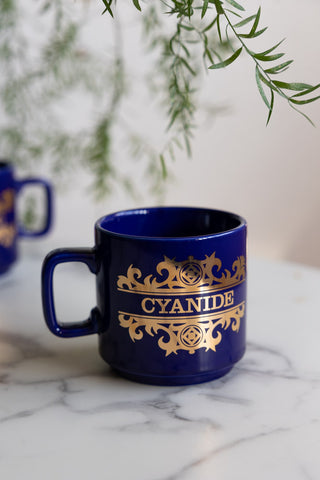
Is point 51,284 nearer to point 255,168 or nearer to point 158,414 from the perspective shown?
point 158,414

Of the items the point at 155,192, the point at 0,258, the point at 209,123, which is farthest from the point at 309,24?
the point at 0,258

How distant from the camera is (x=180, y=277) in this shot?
50cm

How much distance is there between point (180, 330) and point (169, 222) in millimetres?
147

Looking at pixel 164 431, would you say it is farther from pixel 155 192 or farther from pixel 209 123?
pixel 209 123

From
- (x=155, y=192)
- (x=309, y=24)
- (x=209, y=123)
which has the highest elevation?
(x=309, y=24)

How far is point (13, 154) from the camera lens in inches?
44.0

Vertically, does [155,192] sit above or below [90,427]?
above

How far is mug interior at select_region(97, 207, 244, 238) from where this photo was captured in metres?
0.60

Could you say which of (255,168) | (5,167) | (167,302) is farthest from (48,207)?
(255,168)

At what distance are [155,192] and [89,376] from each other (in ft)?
1.59

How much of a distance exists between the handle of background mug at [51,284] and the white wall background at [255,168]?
3.01 feet

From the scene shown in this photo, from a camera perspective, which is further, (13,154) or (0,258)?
(13,154)

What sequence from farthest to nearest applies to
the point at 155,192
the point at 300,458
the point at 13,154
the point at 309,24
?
the point at 309,24 < the point at 13,154 < the point at 155,192 < the point at 300,458

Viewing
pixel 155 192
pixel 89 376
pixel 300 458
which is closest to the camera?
pixel 300 458
